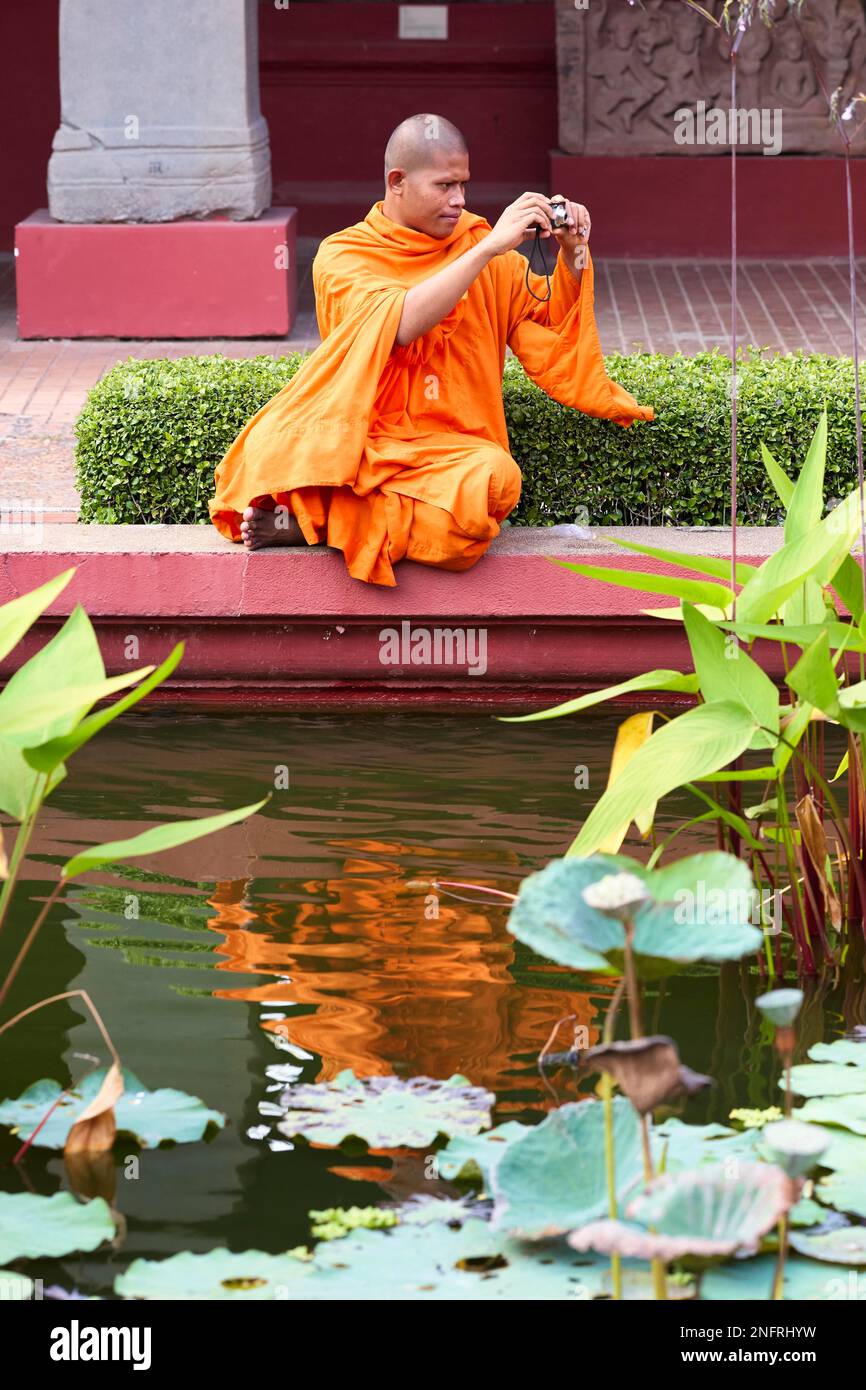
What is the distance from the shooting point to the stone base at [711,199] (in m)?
10.9

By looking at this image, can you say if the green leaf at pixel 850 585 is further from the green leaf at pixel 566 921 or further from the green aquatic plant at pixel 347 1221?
the green aquatic plant at pixel 347 1221

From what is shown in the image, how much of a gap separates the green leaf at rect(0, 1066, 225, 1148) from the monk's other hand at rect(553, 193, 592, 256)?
280cm

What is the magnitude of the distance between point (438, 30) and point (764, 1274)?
Result: 958 centimetres

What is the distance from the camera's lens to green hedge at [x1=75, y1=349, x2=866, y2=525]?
5887 millimetres

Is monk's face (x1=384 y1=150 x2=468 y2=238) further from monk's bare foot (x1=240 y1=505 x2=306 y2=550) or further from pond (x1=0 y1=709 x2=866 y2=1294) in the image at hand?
pond (x1=0 y1=709 x2=866 y2=1294)

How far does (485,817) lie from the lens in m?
4.85

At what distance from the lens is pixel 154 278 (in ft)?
30.0

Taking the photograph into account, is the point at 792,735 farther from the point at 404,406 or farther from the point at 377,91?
the point at 377,91

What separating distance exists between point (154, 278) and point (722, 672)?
242 inches

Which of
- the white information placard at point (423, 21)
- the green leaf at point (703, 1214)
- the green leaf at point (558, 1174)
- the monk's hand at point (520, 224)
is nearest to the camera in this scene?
the green leaf at point (703, 1214)

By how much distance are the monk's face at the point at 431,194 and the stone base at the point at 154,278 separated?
→ 3.79 m

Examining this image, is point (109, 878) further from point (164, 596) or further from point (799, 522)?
point (799, 522)

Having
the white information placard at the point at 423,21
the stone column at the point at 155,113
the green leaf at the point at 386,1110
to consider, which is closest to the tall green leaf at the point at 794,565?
the green leaf at the point at 386,1110

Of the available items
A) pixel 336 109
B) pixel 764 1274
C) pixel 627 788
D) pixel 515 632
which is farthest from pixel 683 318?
pixel 764 1274
